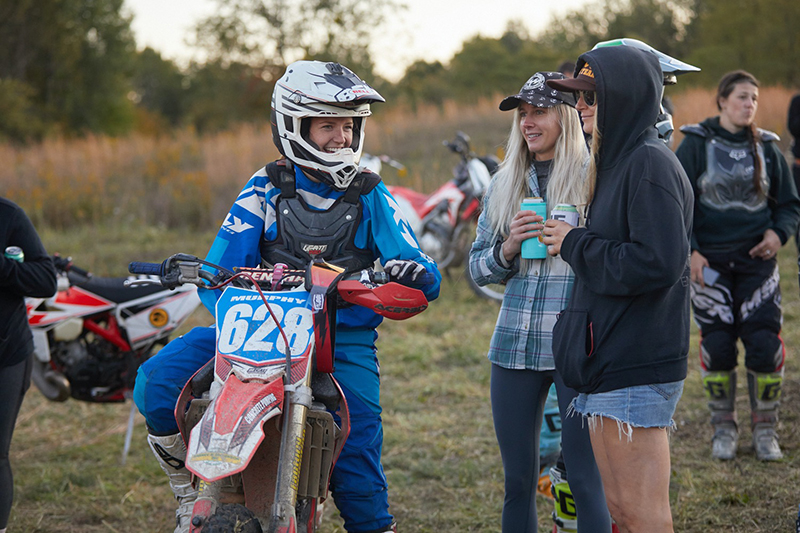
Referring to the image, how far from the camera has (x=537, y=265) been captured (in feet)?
10.9

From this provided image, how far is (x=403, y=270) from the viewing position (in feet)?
9.64

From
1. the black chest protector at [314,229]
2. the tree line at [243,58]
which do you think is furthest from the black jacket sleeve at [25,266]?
the tree line at [243,58]

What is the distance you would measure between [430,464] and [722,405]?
192 cm

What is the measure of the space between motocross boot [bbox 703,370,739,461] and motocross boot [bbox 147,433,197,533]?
3.33 meters

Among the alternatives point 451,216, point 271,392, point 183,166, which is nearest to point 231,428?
point 271,392

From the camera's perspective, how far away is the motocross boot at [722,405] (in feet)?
16.2

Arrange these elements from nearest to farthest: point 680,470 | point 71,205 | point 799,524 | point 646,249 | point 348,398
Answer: point 646,249 → point 348,398 → point 799,524 → point 680,470 → point 71,205

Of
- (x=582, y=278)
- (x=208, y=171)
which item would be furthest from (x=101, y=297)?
(x=208, y=171)

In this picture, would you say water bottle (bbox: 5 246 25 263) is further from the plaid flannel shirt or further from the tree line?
the tree line

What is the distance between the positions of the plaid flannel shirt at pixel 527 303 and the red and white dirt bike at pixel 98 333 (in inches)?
101

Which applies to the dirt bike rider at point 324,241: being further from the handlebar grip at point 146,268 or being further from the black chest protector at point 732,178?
the black chest protector at point 732,178

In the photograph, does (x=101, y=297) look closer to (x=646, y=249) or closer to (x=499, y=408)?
(x=499, y=408)

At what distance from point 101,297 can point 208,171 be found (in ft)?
37.0

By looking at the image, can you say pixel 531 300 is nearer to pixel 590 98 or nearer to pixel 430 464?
pixel 590 98
